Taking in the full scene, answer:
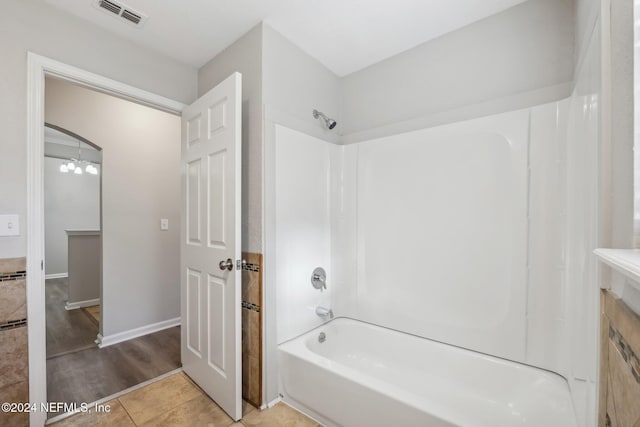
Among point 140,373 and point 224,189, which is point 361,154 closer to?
point 224,189

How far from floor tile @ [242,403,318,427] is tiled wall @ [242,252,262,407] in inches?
3.0

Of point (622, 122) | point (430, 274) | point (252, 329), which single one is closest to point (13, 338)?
point (252, 329)

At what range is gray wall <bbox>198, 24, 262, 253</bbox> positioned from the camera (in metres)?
1.78

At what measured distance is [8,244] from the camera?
4.65 feet

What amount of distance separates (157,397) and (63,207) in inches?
217

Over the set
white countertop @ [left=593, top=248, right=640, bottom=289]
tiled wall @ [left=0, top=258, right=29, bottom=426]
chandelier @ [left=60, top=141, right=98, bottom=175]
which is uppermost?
chandelier @ [left=60, top=141, right=98, bottom=175]

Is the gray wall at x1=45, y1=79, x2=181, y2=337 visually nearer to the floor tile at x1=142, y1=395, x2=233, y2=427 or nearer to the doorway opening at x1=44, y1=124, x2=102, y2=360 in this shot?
the doorway opening at x1=44, y1=124, x2=102, y2=360

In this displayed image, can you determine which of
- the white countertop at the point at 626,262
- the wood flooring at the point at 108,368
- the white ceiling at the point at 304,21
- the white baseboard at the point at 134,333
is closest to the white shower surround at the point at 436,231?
the white ceiling at the point at 304,21

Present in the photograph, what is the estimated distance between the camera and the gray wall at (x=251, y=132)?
1.78 meters

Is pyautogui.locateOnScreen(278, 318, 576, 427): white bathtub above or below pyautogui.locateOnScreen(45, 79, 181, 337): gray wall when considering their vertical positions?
below

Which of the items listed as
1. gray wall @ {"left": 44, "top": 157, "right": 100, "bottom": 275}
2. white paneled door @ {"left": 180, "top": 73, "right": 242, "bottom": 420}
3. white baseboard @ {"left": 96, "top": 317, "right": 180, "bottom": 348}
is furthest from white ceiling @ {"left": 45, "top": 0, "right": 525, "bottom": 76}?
gray wall @ {"left": 44, "top": 157, "right": 100, "bottom": 275}

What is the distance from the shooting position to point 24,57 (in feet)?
4.84

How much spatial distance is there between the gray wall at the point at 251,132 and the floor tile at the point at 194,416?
1.01 m

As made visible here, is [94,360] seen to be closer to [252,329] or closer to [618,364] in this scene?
[252,329]
